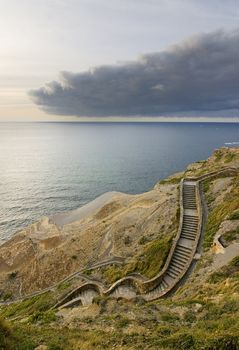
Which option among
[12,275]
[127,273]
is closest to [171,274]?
[127,273]

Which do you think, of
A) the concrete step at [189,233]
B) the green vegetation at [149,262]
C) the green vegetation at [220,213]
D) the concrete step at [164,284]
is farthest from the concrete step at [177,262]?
the concrete step at [189,233]

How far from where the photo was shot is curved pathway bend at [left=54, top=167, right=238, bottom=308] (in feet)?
78.7

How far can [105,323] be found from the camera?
1511 centimetres

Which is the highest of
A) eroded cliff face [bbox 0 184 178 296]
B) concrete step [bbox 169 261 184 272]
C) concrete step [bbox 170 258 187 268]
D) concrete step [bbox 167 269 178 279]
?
concrete step [bbox 170 258 187 268]

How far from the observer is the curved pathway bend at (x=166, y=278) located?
78.7ft

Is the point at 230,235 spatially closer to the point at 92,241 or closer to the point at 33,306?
the point at 33,306

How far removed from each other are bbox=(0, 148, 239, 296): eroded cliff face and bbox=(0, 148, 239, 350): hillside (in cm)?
18

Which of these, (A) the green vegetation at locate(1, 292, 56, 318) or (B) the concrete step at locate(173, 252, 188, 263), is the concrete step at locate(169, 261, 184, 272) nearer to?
(B) the concrete step at locate(173, 252, 188, 263)

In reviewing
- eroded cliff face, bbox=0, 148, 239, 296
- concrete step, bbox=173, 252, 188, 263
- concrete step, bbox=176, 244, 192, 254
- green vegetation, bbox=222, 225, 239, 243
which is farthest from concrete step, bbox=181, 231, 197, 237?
green vegetation, bbox=222, 225, 239, 243

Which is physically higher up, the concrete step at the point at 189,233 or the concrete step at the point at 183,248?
the concrete step at the point at 189,233

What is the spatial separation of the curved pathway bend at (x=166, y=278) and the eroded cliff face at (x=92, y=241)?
1.80m

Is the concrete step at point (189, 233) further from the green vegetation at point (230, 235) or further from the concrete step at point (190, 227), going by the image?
the green vegetation at point (230, 235)

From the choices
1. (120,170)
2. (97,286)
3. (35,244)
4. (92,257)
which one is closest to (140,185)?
(120,170)

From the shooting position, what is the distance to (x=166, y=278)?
24641 millimetres
